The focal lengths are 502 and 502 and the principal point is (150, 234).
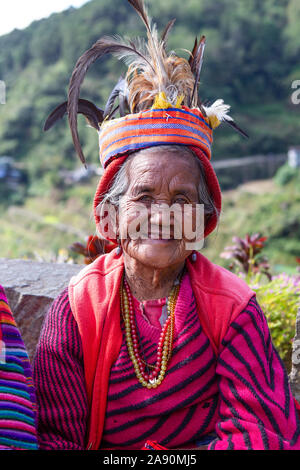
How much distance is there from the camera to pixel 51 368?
179cm

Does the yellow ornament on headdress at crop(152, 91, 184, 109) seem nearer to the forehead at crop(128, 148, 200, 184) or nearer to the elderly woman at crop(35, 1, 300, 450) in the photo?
the elderly woman at crop(35, 1, 300, 450)

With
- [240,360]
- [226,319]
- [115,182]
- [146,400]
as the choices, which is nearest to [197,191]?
[115,182]

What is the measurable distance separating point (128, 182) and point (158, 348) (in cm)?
62

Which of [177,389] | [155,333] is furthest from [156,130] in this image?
[177,389]

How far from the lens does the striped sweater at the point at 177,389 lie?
1.72 m

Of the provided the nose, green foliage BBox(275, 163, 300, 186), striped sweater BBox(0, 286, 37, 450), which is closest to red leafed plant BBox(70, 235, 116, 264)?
the nose

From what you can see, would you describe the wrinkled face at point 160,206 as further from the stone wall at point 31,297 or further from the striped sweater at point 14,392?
the stone wall at point 31,297

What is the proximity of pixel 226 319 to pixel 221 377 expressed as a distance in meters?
0.21

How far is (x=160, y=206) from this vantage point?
182 centimetres

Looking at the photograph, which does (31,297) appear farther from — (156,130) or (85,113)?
(156,130)

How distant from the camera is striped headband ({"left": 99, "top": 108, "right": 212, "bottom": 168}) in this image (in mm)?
1800

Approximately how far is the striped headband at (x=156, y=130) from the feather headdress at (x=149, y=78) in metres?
0.04

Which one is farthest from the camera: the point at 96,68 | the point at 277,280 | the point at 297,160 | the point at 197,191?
the point at 96,68
